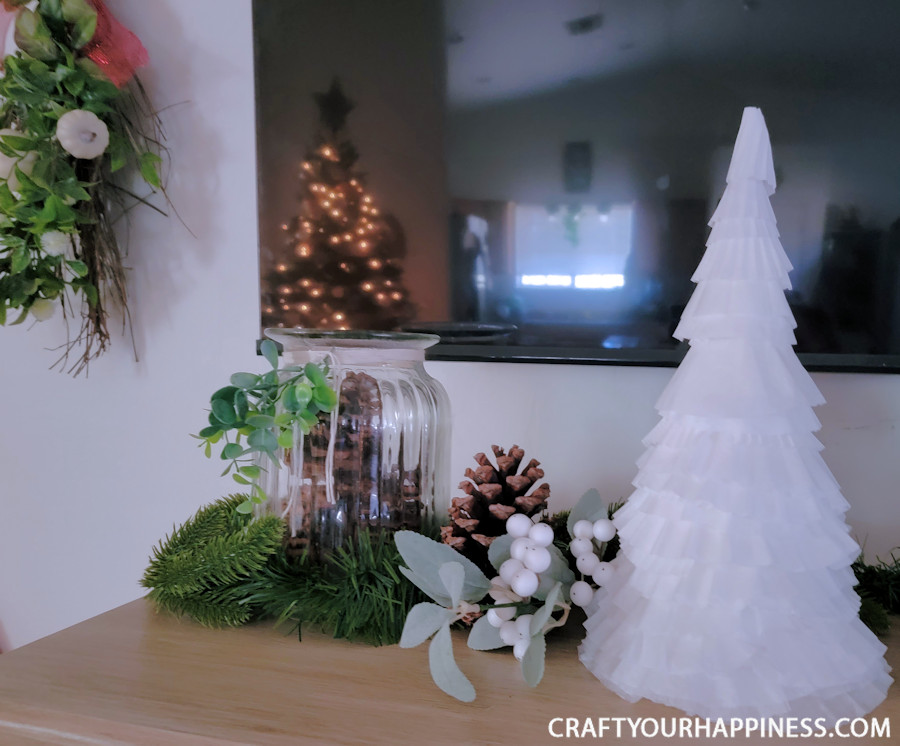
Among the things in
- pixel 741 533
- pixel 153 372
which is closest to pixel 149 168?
pixel 153 372

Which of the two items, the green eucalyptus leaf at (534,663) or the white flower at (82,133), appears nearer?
the green eucalyptus leaf at (534,663)

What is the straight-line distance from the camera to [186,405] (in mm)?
1015

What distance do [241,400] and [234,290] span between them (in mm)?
500

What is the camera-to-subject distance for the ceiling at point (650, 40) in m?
0.71

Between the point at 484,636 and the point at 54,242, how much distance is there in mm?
807

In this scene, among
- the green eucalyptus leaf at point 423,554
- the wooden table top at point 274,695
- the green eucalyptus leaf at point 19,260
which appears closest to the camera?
the wooden table top at point 274,695

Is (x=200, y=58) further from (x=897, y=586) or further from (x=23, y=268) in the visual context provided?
(x=897, y=586)

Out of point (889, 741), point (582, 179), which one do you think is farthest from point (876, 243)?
point (889, 741)

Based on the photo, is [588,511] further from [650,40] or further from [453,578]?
[650,40]

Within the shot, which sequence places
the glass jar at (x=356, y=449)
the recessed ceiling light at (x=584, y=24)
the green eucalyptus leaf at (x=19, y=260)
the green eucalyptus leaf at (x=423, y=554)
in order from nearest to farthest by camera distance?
the green eucalyptus leaf at (x=423, y=554) → the glass jar at (x=356, y=449) → the recessed ceiling light at (x=584, y=24) → the green eucalyptus leaf at (x=19, y=260)

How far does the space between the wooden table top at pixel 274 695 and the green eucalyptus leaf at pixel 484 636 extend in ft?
0.05

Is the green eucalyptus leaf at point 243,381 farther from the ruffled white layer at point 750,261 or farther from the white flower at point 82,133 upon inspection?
the white flower at point 82,133

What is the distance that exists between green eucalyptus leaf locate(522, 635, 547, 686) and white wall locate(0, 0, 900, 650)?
0.39 m

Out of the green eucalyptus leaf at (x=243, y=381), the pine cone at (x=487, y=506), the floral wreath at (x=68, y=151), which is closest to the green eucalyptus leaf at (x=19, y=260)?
the floral wreath at (x=68, y=151)
